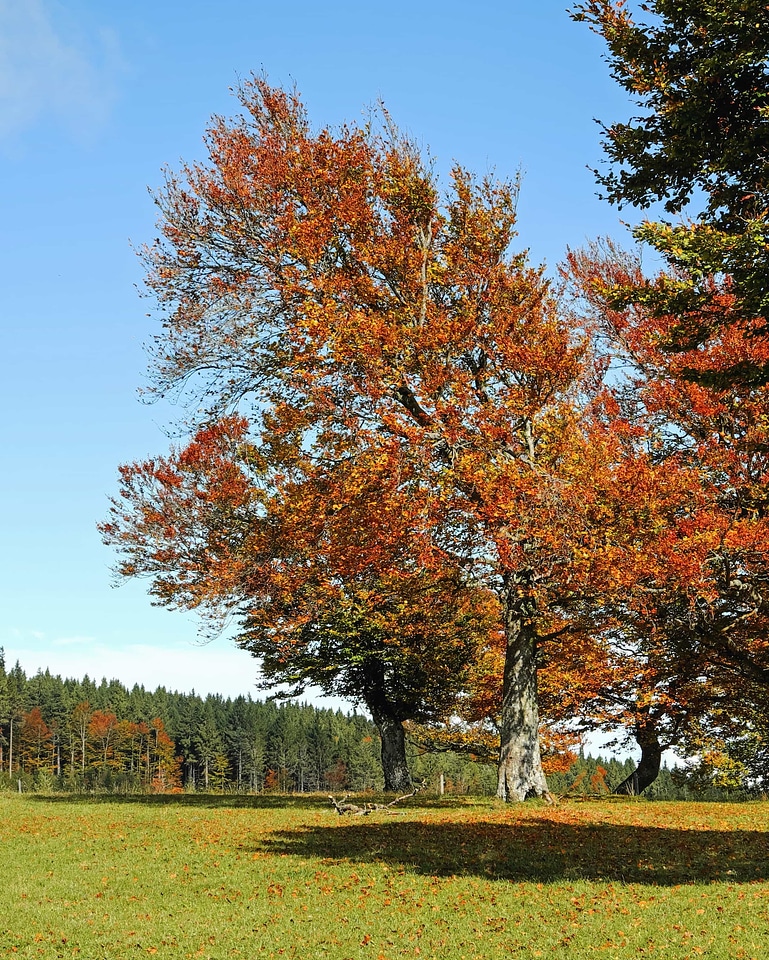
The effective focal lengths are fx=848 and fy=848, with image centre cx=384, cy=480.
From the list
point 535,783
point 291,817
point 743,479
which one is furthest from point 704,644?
point 291,817

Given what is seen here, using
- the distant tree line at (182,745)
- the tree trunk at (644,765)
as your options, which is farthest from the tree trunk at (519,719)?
the distant tree line at (182,745)

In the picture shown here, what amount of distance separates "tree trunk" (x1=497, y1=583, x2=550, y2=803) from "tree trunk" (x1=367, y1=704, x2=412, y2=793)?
1135cm

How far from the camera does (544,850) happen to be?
15492 millimetres

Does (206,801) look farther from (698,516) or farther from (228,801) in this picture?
(698,516)

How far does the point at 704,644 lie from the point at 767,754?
25.9 feet

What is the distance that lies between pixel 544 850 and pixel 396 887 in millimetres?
3409

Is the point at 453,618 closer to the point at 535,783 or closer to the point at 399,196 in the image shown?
the point at 535,783

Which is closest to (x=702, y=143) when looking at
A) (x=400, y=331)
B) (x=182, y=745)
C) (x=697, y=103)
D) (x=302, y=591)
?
(x=697, y=103)

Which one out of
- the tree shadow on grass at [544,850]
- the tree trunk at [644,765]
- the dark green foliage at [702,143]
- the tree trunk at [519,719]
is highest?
the dark green foliage at [702,143]

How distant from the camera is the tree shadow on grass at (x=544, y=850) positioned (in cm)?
1396

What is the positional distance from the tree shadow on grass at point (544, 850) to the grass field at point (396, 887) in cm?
5

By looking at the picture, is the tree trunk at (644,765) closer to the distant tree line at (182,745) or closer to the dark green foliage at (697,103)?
the dark green foliage at (697,103)

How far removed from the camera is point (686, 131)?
504 inches

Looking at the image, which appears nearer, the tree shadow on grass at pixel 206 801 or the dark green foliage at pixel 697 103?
the dark green foliage at pixel 697 103
